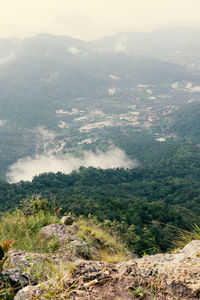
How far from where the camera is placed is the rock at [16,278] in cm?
336

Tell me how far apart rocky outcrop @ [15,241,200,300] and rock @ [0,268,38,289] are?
0.44m

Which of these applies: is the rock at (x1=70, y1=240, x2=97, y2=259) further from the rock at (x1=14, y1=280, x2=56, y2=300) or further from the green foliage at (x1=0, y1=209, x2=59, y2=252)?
the rock at (x1=14, y1=280, x2=56, y2=300)

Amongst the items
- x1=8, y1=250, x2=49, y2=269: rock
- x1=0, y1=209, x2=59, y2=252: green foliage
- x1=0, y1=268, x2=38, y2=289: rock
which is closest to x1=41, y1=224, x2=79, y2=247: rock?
x1=0, y1=209, x2=59, y2=252: green foliage

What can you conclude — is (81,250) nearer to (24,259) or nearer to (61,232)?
(61,232)

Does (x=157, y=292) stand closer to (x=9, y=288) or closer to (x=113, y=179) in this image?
(x=9, y=288)

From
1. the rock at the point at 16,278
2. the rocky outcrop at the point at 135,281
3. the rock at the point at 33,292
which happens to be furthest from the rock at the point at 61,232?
the rocky outcrop at the point at 135,281

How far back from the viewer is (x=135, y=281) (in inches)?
113

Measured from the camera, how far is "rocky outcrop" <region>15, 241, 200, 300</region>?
2.63 metres

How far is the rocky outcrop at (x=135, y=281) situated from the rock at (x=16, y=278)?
44 centimetres

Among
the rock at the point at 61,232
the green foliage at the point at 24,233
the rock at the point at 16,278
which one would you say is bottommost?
the rock at the point at 61,232

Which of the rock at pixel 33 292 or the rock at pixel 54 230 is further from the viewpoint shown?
the rock at pixel 54 230

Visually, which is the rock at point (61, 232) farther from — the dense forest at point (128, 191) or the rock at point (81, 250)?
the dense forest at point (128, 191)

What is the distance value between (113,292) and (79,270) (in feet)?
2.03

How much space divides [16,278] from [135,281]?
1769mm
